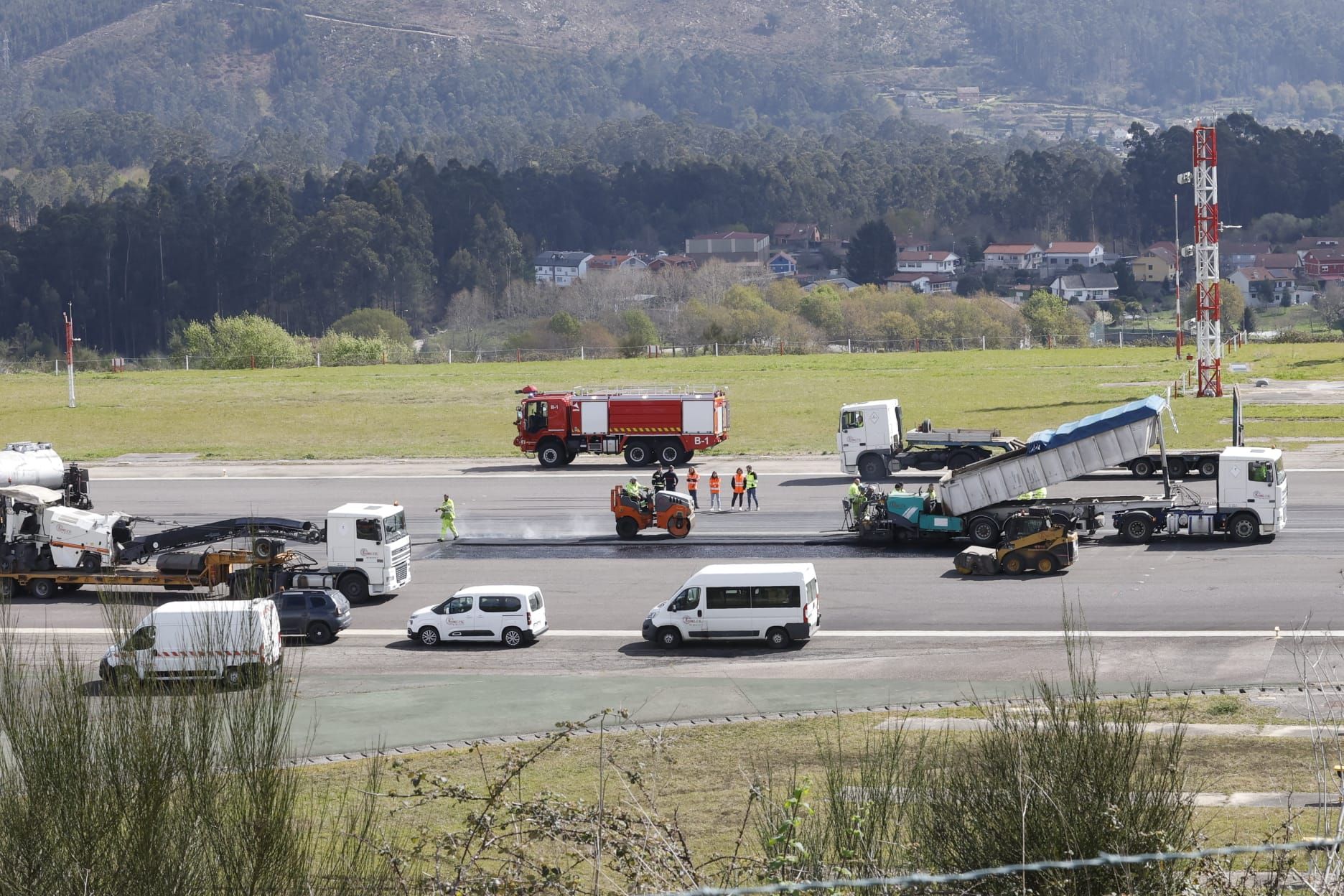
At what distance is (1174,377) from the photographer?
83312 millimetres

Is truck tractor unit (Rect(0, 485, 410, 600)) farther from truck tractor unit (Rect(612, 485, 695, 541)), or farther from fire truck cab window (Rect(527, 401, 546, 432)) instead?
fire truck cab window (Rect(527, 401, 546, 432))

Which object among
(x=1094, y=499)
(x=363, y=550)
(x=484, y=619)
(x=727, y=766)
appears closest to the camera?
→ (x=727, y=766)

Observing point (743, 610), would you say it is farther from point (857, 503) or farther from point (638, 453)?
point (638, 453)

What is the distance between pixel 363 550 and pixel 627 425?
2195cm

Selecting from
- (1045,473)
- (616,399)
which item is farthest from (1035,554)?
(616,399)

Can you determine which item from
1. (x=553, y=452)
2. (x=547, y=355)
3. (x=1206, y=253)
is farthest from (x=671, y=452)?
(x=547, y=355)

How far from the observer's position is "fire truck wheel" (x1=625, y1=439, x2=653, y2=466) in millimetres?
58156

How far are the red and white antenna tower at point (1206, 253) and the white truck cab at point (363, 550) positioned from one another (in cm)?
4598

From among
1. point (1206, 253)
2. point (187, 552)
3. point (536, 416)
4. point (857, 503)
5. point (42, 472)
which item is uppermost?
point (1206, 253)

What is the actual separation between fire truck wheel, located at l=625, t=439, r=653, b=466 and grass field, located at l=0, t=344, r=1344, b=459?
5.07m

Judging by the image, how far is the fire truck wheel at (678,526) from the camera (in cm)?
4434

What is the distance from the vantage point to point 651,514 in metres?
44.6

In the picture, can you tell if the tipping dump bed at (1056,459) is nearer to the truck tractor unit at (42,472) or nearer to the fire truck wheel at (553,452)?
the fire truck wheel at (553,452)

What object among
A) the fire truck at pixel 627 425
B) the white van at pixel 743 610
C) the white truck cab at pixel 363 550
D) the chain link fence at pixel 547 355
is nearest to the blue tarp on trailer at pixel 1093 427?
the white van at pixel 743 610
